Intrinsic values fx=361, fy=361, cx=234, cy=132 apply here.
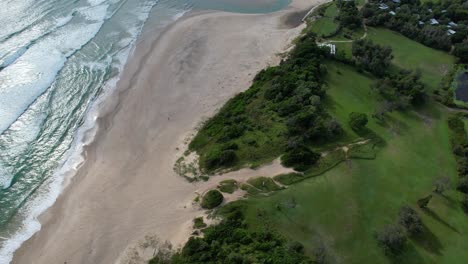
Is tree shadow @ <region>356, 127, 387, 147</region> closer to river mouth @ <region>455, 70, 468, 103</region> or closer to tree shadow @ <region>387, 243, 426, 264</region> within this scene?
tree shadow @ <region>387, 243, 426, 264</region>

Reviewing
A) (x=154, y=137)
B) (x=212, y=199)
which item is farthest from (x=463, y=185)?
(x=154, y=137)

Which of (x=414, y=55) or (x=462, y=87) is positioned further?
(x=414, y=55)

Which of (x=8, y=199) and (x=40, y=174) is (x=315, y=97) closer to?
(x=40, y=174)

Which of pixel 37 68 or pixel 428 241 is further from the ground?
pixel 37 68

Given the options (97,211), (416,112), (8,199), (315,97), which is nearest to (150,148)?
(97,211)

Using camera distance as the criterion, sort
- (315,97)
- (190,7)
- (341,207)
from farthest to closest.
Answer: (190,7)
(315,97)
(341,207)

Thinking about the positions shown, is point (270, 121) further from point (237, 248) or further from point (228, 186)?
point (237, 248)
